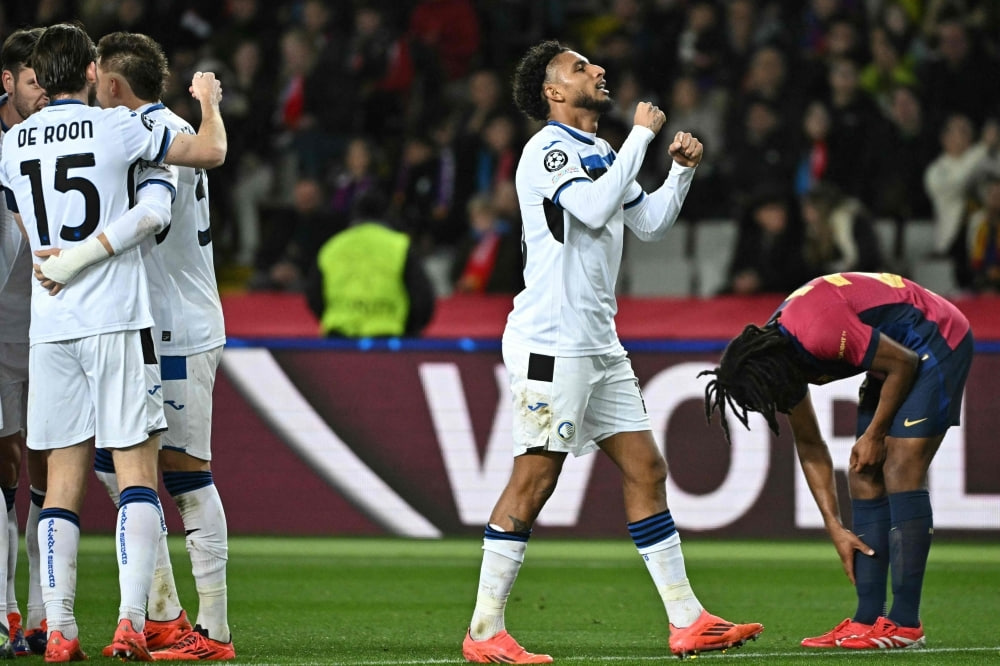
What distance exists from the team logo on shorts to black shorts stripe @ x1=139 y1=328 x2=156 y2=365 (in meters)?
1.58

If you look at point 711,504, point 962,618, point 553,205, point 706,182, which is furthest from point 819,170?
point 553,205

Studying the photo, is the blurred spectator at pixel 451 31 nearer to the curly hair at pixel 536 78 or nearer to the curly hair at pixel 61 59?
the curly hair at pixel 536 78

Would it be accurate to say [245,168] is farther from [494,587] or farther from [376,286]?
[494,587]

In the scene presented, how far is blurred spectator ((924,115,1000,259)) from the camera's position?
13.5 m

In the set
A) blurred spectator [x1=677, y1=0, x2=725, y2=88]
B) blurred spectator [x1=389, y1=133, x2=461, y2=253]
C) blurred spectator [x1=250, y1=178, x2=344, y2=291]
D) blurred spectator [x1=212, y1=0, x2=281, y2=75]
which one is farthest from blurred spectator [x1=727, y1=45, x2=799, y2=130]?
blurred spectator [x1=212, y1=0, x2=281, y2=75]

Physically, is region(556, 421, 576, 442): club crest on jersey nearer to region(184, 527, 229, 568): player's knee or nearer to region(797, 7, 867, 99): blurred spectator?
region(184, 527, 229, 568): player's knee

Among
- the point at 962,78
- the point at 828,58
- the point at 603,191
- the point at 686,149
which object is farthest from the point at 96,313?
the point at 962,78

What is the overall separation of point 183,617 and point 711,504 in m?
4.60

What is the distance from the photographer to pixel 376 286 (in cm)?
1128

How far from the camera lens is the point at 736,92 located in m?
14.9

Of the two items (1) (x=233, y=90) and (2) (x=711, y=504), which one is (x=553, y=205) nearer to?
(2) (x=711, y=504)

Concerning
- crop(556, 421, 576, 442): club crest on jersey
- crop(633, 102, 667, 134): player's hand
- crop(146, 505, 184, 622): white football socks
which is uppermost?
crop(633, 102, 667, 134): player's hand

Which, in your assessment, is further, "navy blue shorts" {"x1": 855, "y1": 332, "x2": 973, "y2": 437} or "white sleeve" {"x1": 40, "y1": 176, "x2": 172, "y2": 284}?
"navy blue shorts" {"x1": 855, "y1": 332, "x2": 973, "y2": 437}

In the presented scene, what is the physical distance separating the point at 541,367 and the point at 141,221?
61.0 inches
